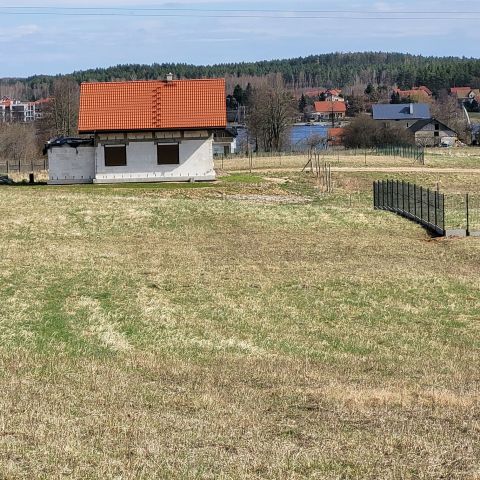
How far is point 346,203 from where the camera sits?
156 ft

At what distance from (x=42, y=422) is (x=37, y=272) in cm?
1654

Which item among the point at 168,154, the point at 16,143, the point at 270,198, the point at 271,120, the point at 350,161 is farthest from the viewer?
the point at 271,120

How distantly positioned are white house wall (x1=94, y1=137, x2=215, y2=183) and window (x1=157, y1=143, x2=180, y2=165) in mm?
191

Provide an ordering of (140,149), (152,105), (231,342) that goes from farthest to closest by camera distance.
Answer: (152,105) < (140,149) < (231,342)

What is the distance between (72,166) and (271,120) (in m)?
66.8

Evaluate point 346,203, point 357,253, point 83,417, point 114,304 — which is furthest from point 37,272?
point 346,203

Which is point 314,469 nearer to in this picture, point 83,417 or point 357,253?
point 83,417

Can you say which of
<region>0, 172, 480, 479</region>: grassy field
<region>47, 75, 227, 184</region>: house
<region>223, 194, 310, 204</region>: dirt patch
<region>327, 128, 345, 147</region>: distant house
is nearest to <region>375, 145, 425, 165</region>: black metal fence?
<region>327, 128, 345, 147</region>: distant house

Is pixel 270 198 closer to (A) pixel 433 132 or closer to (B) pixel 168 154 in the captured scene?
(B) pixel 168 154

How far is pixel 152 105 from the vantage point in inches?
2154

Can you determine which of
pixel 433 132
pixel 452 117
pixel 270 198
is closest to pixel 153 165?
pixel 270 198

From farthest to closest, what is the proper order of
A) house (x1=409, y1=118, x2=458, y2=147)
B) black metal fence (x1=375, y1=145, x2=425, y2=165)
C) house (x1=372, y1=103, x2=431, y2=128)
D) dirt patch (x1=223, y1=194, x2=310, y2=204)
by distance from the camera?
house (x1=372, y1=103, x2=431, y2=128) < house (x1=409, y1=118, x2=458, y2=147) < black metal fence (x1=375, y1=145, x2=425, y2=165) < dirt patch (x1=223, y1=194, x2=310, y2=204)

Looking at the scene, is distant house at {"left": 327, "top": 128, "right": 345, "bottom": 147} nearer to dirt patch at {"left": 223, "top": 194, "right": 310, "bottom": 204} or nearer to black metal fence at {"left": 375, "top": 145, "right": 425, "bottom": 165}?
black metal fence at {"left": 375, "top": 145, "right": 425, "bottom": 165}

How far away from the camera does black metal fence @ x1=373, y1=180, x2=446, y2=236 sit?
3694 cm
